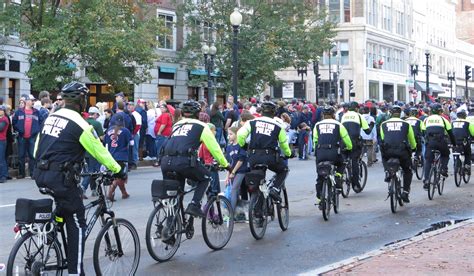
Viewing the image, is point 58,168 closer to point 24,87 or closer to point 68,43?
point 68,43

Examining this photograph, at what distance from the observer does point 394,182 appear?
12.3 metres

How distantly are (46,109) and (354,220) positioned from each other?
9080 millimetres

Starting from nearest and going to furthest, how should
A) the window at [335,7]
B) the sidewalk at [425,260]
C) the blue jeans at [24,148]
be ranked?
the sidewalk at [425,260]
the blue jeans at [24,148]
the window at [335,7]

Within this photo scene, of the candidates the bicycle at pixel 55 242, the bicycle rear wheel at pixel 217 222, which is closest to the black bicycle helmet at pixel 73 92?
the bicycle at pixel 55 242

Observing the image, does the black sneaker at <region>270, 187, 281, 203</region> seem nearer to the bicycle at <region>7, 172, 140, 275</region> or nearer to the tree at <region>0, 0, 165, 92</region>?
the bicycle at <region>7, 172, 140, 275</region>

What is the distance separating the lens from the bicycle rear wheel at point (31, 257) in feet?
19.6

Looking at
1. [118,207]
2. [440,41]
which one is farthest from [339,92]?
[118,207]

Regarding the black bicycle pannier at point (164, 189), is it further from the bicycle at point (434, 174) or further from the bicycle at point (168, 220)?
the bicycle at point (434, 174)

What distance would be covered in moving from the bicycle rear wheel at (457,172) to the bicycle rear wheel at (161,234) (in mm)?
9976

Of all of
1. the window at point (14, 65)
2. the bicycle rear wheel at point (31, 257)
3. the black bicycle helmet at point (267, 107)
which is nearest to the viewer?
the bicycle rear wheel at point (31, 257)

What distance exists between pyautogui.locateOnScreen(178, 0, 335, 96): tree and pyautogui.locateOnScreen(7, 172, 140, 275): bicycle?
2946cm

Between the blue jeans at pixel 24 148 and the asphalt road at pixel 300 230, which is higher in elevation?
the blue jeans at pixel 24 148

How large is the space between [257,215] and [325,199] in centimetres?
207

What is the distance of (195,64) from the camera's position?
1593 inches
